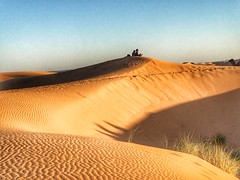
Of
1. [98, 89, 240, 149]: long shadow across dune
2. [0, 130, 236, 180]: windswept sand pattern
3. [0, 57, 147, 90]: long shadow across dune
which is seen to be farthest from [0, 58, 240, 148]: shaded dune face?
[0, 130, 236, 180]: windswept sand pattern

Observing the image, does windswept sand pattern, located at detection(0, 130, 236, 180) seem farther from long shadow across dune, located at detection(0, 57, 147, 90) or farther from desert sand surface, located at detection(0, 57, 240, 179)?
long shadow across dune, located at detection(0, 57, 147, 90)

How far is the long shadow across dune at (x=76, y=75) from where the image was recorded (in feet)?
93.0

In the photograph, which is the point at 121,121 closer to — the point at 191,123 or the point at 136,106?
the point at 136,106

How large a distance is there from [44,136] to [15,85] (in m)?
28.2

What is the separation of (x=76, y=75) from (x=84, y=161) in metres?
26.4

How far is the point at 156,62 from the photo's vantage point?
92.4 ft

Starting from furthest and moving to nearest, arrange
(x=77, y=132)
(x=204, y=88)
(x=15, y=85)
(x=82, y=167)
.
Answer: (x=15, y=85) < (x=204, y=88) < (x=77, y=132) < (x=82, y=167)

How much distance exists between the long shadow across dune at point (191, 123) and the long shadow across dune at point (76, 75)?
27.1 feet

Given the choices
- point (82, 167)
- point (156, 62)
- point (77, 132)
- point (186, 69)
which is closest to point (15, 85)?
point (156, 62)

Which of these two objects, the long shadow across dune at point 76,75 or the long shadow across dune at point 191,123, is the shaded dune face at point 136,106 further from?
the long shadow across dune at point 76,75

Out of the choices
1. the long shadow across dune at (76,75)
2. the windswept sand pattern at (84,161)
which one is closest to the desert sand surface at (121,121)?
the windswept sand pattern at (84,161)

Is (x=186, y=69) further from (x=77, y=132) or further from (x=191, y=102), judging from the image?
(x=77, y=132)

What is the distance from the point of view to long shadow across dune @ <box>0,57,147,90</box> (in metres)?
28.3

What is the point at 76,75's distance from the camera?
32.3 metres
